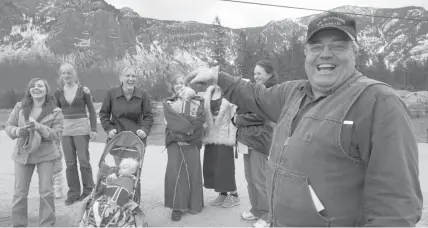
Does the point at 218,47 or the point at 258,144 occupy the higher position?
the point at 218,47

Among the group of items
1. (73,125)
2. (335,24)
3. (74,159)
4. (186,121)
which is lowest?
(74,159)

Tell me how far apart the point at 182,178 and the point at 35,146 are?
1717mm

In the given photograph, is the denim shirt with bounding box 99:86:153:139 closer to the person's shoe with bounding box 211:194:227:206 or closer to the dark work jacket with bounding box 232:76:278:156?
the dark work jacket with bounding box 232:76:278:156

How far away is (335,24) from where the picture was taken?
4.71 ft

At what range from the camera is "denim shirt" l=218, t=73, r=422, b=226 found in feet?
3.76

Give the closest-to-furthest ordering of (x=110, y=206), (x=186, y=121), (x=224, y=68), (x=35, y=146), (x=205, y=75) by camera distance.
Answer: (x=205, y=75) → (x=110, y=206) → (x=35, y=146) → (x=186, y=121) → (x=224, y=68)

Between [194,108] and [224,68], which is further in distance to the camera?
[224,68]

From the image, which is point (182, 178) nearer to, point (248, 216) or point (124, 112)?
point (248, 216)

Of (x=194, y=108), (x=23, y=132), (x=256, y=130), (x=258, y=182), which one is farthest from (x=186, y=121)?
(x=23, y=132)

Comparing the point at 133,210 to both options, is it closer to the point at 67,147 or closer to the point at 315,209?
the point at 67,147

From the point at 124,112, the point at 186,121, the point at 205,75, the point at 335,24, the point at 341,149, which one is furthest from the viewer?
the point at 124,112

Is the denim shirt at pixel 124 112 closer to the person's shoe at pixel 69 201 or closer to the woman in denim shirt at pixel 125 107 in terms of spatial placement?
the woman in denim shirt at pixel 125 107

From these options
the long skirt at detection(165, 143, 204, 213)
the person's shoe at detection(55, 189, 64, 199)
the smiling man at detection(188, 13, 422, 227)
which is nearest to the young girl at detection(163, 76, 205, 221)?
the long skirt at detection(165, 143, 204, 213)

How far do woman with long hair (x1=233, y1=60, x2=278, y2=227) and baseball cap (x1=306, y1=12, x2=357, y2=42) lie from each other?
2216 millimetres
